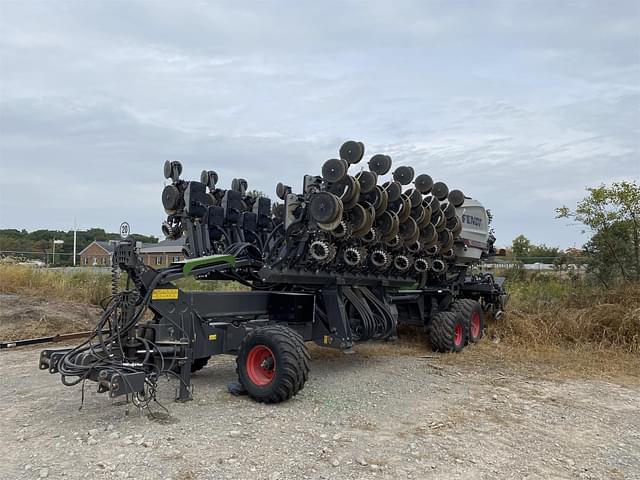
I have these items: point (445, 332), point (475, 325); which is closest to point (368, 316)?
point (445, 332)

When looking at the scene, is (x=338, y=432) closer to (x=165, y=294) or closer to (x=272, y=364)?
(x=272, y=364)

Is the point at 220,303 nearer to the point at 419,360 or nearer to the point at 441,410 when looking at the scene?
the point at 441,410

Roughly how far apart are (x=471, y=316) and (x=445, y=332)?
102 centimetres

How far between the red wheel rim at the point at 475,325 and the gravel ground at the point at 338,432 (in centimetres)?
333

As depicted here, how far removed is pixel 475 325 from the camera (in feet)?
39.1

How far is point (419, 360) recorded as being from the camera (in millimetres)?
10047

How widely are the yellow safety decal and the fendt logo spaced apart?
668 cm

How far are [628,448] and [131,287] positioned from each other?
18.6ft

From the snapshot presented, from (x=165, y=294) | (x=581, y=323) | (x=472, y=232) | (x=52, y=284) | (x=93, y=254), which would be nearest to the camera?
(x=165, y=294)

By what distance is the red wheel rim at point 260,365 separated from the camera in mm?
6891

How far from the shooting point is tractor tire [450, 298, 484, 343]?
1122 cm

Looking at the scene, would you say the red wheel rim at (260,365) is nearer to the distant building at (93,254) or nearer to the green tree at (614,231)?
the green tree at (614,231)

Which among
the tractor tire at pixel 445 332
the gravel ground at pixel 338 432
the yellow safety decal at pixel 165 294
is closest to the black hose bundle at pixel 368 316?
the gravel ground at pixel 338 432

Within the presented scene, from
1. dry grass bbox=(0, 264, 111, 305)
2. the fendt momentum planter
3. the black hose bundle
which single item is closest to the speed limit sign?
the fendt momentum planter
